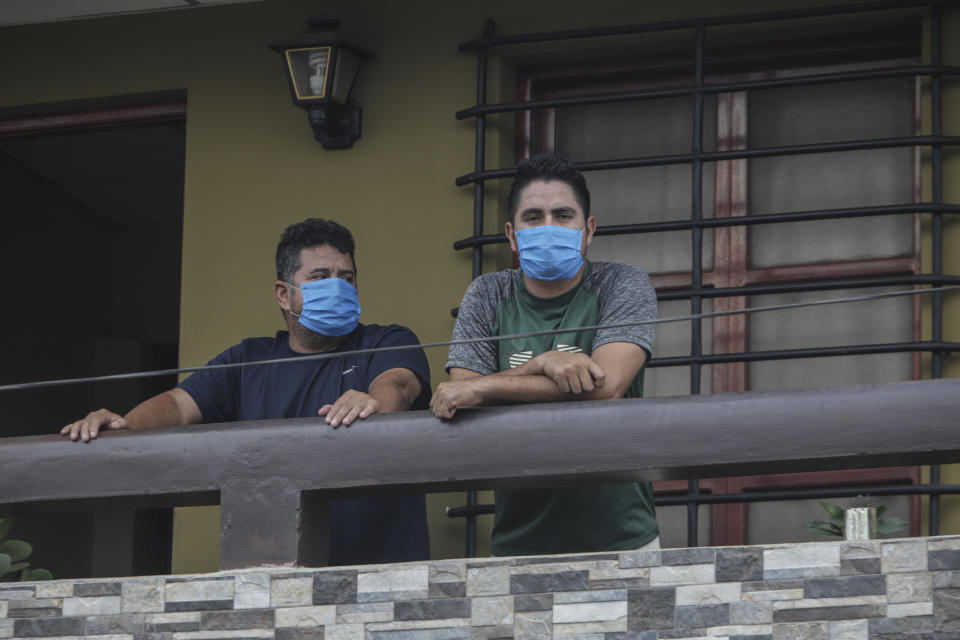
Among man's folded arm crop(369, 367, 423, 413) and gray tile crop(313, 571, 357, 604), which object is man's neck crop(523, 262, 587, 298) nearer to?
man's folded arm crop(369, 367, 423, 413)

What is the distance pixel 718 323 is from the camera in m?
4.43

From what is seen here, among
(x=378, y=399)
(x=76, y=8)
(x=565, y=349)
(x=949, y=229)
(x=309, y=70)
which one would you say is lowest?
(x=378, y=399)

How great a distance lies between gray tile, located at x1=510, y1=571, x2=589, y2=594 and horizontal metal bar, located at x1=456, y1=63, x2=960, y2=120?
1.88 meters

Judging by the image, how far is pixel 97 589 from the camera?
10.4ft

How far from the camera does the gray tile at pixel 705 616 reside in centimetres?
280

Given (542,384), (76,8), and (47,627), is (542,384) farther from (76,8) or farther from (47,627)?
(76,8)

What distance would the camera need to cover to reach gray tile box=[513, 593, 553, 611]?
2895 millimetres

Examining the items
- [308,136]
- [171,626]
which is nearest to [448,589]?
[171,626]

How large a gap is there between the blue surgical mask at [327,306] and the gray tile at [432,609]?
101 centimetres

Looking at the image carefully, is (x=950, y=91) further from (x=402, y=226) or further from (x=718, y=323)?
(x=402, y=226)

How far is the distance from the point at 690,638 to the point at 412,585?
1.92 feet

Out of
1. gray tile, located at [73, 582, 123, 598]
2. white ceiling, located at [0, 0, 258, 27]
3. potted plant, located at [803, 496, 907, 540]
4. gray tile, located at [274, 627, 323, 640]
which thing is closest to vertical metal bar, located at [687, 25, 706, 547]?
potted plant, located at [803, 496, 907, 540]

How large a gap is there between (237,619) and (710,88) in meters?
2.16

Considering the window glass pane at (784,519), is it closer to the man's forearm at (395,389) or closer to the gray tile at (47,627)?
the man's forearm at (395,389)
